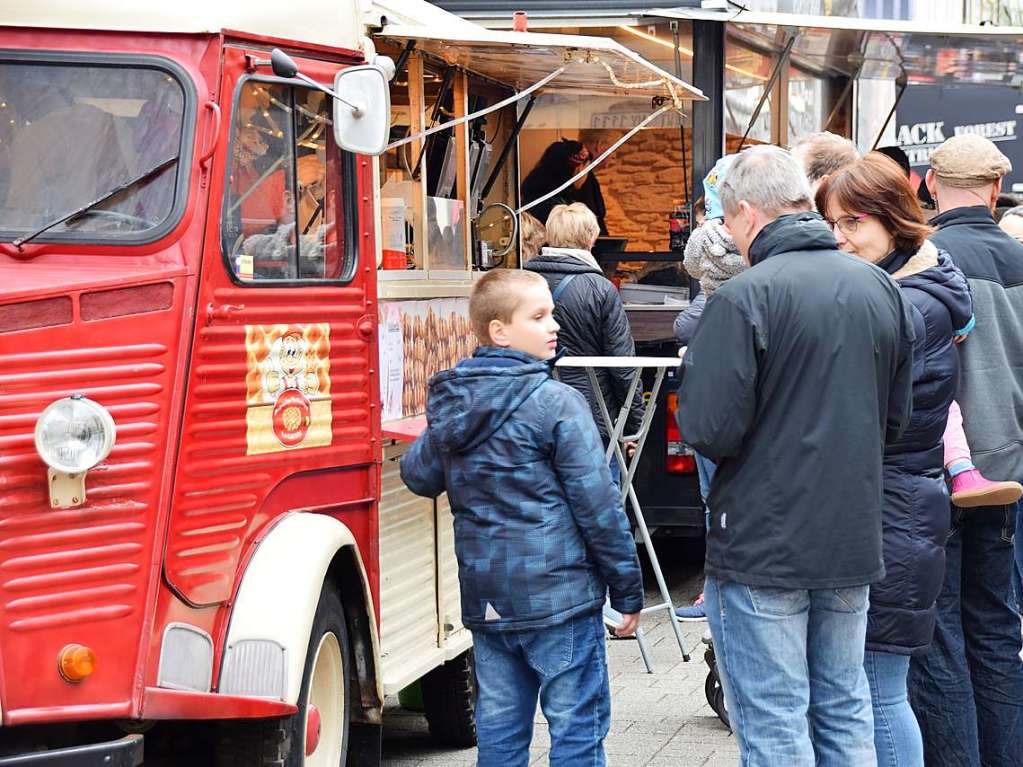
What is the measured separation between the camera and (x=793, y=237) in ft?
13.1

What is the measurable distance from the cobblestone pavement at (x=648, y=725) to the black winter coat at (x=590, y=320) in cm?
112

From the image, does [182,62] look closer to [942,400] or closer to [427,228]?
[427,228]

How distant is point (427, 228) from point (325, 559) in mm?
1857

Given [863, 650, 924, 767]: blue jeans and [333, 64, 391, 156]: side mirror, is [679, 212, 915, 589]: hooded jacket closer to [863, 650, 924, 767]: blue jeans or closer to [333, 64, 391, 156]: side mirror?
[863, 650, 924, 767]: blue jeans

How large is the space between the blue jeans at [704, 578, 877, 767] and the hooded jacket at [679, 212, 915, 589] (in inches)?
3.8

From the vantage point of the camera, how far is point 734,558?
3924 millimetres

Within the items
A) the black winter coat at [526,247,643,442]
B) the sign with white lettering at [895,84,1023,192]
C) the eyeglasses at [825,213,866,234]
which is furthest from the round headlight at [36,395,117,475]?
the sign with white lettering at [895,84,1023,192]

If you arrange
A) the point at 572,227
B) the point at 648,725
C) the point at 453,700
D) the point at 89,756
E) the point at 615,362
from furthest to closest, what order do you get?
the point at 572,227, the point at 648,725, the point at 453,700, the point at 615,362, the point at 89,756

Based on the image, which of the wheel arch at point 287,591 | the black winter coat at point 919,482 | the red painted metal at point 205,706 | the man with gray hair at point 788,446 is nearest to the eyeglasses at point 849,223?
the black winter coat at point 919,482

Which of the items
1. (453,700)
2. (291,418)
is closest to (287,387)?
(291,418)

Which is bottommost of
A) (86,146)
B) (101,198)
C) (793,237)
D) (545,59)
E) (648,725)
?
(648,725)

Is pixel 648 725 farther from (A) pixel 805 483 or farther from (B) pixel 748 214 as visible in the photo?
(B) pixel 748 214

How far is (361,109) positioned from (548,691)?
174cm

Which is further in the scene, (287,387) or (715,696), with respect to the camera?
(715,696)
